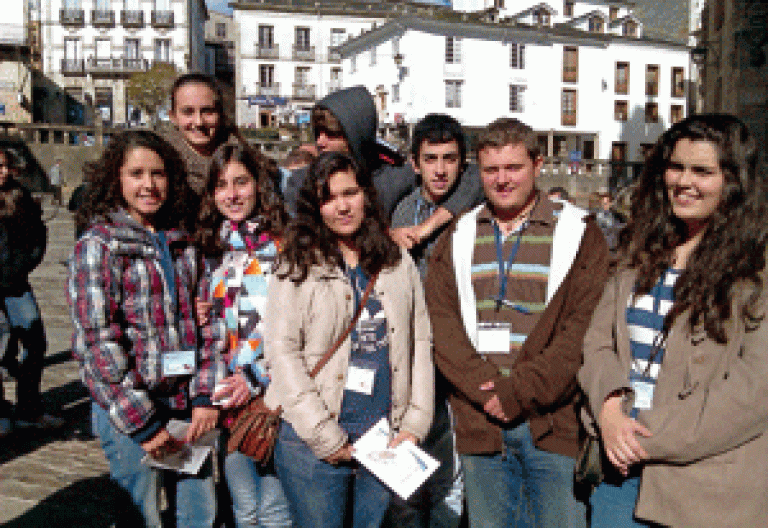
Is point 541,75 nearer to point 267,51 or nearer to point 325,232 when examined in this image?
point 267,51

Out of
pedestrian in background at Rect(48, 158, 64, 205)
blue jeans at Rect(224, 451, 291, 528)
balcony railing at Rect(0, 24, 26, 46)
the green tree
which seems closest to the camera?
blue jeans at Rect(224, 451, 291, 528)

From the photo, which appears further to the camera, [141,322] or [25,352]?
[25,352]

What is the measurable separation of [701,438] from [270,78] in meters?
52.2

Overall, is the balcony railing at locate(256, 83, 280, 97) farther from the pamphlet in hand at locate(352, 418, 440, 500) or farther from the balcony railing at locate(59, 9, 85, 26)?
the pamphlet in hand at locate(352, 418, 440, 500)

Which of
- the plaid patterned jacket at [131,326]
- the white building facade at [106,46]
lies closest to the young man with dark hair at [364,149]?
the plaid patterned jacket at [131,326]

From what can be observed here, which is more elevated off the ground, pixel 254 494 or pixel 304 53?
pixel 304 53

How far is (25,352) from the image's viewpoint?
571 cm

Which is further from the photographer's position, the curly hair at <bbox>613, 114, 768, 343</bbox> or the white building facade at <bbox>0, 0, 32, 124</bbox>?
the white building facade at <bbox>0, 0, 32, 124</bbox>

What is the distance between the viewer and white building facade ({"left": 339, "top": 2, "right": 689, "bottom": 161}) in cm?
3950

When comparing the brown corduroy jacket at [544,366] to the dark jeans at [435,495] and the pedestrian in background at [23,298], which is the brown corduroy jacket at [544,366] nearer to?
the dark jeans at [435,495]

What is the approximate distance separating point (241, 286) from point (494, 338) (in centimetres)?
118

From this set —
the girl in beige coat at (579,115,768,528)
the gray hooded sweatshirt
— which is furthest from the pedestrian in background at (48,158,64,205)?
the girl in beige coat at (579,115,768,528)

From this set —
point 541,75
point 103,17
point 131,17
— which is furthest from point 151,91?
point 541,75

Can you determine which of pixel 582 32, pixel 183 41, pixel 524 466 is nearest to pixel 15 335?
pixel 524 466
